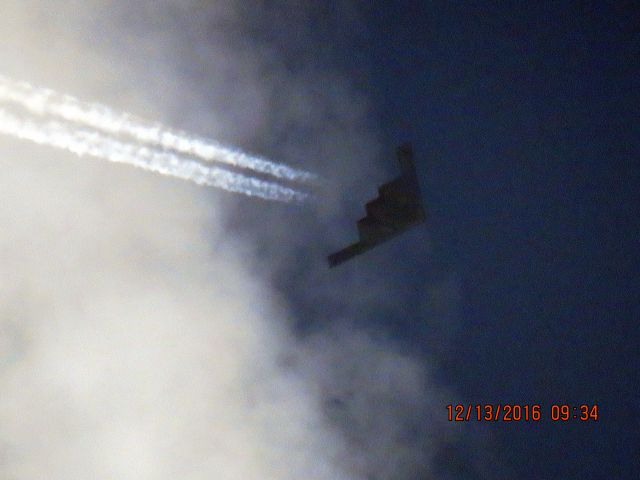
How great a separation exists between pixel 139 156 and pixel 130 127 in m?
0.30

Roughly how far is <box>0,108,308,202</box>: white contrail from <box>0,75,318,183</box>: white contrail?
104 mm

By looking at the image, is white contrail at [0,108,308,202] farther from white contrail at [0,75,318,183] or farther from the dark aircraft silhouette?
the dark aircraft silhouette

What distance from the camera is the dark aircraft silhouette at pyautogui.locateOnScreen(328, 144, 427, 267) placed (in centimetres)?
316

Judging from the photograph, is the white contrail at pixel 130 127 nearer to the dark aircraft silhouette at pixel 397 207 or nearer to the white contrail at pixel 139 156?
Result: the white contrail at pixel 139 156

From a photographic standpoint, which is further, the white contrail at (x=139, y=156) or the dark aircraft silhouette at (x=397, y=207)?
the white contrail at (x=139, y=156)

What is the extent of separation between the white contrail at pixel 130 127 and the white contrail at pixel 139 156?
0.34 ft

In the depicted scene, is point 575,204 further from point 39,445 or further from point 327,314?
point 39,445

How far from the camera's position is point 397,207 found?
10.7 ft

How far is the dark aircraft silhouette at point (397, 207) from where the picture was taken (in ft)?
10.4

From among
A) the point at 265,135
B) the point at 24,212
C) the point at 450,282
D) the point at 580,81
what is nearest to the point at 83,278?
the point at 24,212

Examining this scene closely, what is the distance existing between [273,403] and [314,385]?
0.53 m
